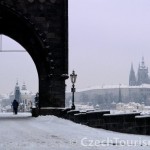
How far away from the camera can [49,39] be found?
90.7 feet

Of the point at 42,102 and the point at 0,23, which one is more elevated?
the point at 0,23

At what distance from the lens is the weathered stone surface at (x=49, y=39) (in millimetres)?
27500

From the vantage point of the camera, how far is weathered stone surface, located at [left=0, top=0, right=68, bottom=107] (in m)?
27.5

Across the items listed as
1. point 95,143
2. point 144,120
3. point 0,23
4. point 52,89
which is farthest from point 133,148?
point 0,23

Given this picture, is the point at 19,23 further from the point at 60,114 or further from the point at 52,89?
the point at 60,114

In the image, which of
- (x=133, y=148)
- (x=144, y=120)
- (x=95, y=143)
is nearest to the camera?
(x=133, y=148)

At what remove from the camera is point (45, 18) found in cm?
2766

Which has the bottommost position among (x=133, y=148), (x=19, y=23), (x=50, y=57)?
(x=133, y=148)

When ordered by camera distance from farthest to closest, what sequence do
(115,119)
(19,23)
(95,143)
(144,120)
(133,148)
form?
(19,23) → (115,119) → (144,120) → (95,143) → (133,148)

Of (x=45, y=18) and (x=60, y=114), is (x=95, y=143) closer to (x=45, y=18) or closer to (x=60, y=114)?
(x=60, y=114)

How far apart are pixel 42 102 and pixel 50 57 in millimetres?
2679

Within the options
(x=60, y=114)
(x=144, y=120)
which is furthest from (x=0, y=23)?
(x=144, y=120)

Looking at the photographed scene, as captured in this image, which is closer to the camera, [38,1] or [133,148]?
[133,148]

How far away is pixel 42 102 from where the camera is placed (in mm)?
27750
